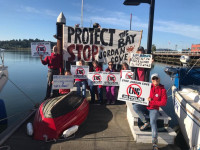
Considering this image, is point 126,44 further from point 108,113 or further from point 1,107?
point 1,107

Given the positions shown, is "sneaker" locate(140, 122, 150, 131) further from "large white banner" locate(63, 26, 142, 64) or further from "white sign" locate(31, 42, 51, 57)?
"white sign" locate(31, 42, 51, 57)

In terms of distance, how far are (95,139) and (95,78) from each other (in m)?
2.87

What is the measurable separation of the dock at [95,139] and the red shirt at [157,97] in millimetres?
996

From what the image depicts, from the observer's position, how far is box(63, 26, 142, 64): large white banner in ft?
23.8

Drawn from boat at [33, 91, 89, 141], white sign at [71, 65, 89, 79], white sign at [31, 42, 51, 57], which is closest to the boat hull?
boat at [33, 91, 89, 141]

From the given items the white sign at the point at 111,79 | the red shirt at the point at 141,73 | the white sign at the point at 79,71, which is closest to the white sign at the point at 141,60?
the red shirt at the point at 141,73

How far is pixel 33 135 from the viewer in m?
4.18

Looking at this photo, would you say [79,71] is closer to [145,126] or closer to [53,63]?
[53,63]

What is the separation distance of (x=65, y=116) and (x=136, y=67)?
8.45 ft

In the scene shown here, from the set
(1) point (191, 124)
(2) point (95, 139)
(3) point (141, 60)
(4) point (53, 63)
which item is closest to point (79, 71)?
(4) point (53, 63)

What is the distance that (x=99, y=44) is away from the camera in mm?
7449

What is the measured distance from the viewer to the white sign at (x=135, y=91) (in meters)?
4.23

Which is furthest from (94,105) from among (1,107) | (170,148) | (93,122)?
(1,107)

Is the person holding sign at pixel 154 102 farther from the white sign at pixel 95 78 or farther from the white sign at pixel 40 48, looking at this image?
the white sign at pixel 40 48
